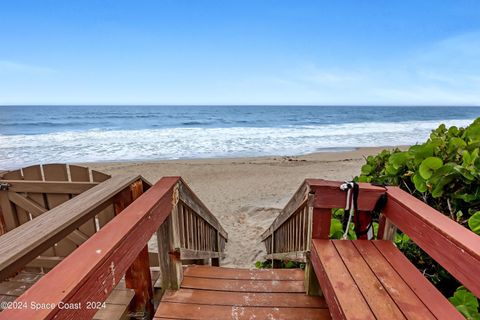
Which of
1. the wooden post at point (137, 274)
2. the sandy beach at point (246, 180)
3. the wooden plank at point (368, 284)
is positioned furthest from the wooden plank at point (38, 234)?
the sandy beach at point (246, 180)

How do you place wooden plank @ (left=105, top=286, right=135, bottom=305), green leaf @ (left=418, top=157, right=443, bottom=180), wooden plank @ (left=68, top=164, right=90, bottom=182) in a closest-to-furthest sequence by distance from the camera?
wooden plank @ (left=105, top=286, right=135, bottom=305)
green leaf @ (left=418, top=157, right=443, bottom=180)
wooden plank @ (left=68, top=164, right=90, bottom=182)

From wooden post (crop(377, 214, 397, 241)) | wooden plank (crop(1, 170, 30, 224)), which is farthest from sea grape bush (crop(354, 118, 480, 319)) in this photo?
wooden plank (crop(1, 170, 30, 224))

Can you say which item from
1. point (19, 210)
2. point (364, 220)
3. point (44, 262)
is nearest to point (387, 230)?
point (364, 220)

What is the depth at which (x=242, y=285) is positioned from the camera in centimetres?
212

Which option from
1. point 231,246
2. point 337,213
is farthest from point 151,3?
point 337,213

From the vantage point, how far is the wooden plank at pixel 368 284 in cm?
125

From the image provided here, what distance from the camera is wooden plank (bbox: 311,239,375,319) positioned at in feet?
4.11

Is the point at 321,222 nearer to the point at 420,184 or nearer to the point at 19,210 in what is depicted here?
the point at 420,184

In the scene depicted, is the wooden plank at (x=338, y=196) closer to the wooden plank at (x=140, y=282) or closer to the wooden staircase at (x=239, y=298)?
the wooden staircase at (x=239, y=298)

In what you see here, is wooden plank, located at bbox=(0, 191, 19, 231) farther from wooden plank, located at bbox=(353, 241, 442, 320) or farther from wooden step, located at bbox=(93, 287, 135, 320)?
wooden plank, located at bbox=(353, 241, 442, 320)

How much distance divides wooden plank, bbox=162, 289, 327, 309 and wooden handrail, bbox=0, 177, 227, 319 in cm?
12

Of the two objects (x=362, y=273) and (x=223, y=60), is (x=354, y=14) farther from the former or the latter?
(x=223, y=60)

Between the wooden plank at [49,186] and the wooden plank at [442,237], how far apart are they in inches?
90.1

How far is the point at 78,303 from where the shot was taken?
757 millimetres
